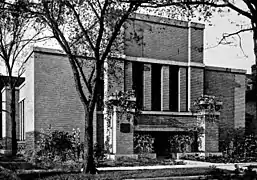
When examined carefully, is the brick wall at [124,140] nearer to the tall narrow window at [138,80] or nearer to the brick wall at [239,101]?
the tall narrow window at [138,80]

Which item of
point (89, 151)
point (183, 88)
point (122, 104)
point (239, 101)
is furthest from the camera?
point (239, 101)

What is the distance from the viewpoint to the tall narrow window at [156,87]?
22756mm

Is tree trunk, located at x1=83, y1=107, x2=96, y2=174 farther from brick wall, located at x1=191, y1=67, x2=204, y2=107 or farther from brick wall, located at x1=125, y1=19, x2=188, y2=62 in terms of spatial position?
brick wall, located at x1=191, y1=67, x2=204, y2=107

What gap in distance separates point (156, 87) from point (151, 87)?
0.44m

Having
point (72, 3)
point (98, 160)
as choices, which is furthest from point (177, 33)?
point (72, 3)

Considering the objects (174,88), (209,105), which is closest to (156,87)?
(174,88)

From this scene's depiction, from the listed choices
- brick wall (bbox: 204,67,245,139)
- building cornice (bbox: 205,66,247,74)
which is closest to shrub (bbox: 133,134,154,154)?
brick wall (bbox: 204,67,245,139)

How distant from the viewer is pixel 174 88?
76.7 feet

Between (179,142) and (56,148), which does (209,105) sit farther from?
(56,148)

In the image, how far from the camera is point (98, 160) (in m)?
18.4

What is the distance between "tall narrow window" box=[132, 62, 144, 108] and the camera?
874 inches

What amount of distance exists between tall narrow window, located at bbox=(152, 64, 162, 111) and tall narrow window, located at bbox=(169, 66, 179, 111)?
777mm

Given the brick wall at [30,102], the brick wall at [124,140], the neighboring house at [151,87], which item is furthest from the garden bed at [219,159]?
the brick wall at [30,102]

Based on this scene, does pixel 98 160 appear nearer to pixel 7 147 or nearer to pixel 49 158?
pixel 49 158
